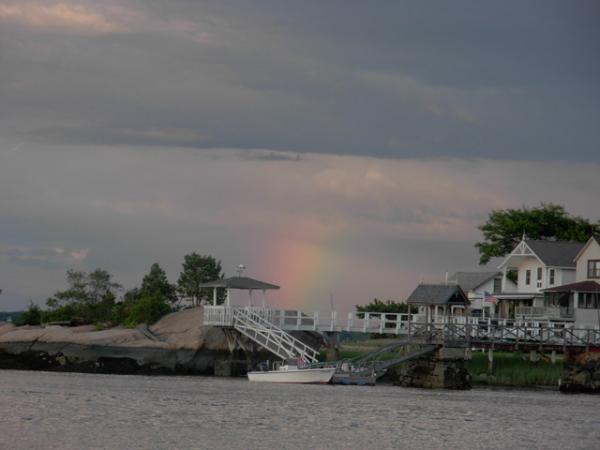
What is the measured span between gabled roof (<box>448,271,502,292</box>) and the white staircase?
96.8ft

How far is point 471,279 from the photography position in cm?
10275

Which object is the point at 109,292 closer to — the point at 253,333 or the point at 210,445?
the point at 253,333

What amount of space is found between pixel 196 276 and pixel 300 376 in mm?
28099

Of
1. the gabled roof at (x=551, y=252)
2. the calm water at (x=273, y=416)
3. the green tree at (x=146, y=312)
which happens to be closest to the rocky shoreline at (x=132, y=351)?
the green tree at (x=146, y=312)

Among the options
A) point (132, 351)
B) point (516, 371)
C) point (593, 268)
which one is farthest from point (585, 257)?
A: point (132, 351)

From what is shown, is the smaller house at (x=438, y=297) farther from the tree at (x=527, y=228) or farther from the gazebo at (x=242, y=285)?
the tree at (x=527, y=228)

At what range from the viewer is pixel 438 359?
6906 cm

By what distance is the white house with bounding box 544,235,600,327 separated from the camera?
86312mm

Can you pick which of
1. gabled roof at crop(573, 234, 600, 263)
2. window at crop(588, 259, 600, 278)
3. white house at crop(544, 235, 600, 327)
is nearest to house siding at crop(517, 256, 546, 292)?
gabled roof at crop(573, 234, 600, 263)

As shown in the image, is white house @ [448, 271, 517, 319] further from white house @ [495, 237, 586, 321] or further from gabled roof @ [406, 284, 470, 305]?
gabled roof @ [406, 284, 470, 305]

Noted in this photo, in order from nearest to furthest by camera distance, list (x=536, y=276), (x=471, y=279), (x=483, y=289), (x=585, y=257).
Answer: (x=585, y=257) → (x=536, y=276) → (x=483, y=289) → (x=471, y=279)

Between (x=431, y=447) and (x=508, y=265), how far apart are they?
61.1 m

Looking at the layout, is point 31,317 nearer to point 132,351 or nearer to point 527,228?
point 132,351

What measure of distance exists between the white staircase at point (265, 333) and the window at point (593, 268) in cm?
2526
